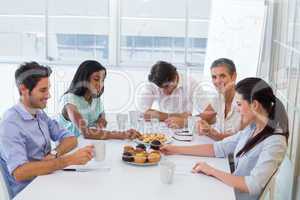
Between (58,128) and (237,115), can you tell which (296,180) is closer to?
(237,115)

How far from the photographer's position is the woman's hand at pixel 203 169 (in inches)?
69.7

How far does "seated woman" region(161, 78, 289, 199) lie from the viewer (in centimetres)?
168

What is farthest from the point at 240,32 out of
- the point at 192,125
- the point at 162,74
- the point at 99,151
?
the point at 99,151

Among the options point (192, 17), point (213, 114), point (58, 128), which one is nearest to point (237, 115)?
point (213, 114)

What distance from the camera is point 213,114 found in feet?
9.21

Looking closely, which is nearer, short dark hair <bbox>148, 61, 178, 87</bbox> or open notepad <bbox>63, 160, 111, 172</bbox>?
open notepad <bbox>63, 160, 111, 172</bbox>

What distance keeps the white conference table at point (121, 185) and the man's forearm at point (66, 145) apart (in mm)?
254

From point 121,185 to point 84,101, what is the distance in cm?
113

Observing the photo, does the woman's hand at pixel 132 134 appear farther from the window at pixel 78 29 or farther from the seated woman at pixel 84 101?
the window at pixel 78 29

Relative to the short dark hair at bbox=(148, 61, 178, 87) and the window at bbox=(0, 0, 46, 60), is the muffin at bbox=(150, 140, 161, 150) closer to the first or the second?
the short dark hair at bbox=(148, 61, 178, 87)

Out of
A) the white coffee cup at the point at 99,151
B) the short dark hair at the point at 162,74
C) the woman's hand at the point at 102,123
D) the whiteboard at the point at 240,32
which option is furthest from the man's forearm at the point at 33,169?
the whiteboard at the point at 240,32

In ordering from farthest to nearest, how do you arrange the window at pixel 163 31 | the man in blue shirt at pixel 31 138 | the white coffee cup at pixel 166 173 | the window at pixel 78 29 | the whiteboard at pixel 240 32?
1. the window at pixel 78 29
2. the window at pixel 163 31
3. the whiteboard at pixel 240 32
4. the man in blue shirt at pixel 31 138
5. the white coffee cup at pixel 166 173

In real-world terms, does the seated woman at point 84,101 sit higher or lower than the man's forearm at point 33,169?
higher

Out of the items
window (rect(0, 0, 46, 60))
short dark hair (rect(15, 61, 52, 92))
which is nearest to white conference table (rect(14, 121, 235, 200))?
short dark hair (rect(15, 61, 52, 92))
